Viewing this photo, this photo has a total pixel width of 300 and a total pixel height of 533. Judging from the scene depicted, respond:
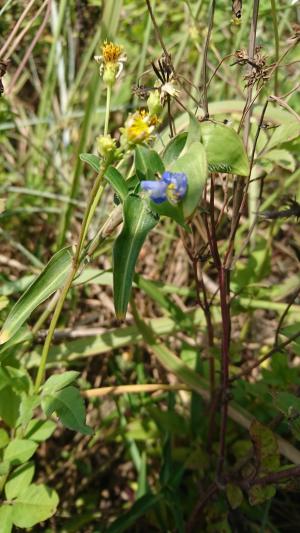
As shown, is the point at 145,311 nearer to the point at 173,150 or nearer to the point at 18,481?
the point at 18,481

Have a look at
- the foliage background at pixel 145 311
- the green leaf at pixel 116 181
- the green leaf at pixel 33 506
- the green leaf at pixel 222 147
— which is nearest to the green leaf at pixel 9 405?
the foliage background at pixel 145 311

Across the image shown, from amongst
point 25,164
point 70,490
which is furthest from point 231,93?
point 70,490

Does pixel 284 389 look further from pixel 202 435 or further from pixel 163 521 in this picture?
pixel 163 521

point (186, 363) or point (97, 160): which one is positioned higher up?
point (97, 160)

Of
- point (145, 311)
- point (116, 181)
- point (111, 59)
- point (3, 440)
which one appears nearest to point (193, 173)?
point (116, 181)

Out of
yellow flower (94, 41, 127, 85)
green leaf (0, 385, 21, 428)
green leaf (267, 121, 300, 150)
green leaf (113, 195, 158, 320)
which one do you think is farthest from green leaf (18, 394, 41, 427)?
green leaf (267, 121, 300, 150)

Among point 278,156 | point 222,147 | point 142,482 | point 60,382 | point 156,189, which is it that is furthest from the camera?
point 142,482

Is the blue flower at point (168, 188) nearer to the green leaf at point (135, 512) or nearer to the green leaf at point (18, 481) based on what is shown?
the green leaf at point (18, 481)
